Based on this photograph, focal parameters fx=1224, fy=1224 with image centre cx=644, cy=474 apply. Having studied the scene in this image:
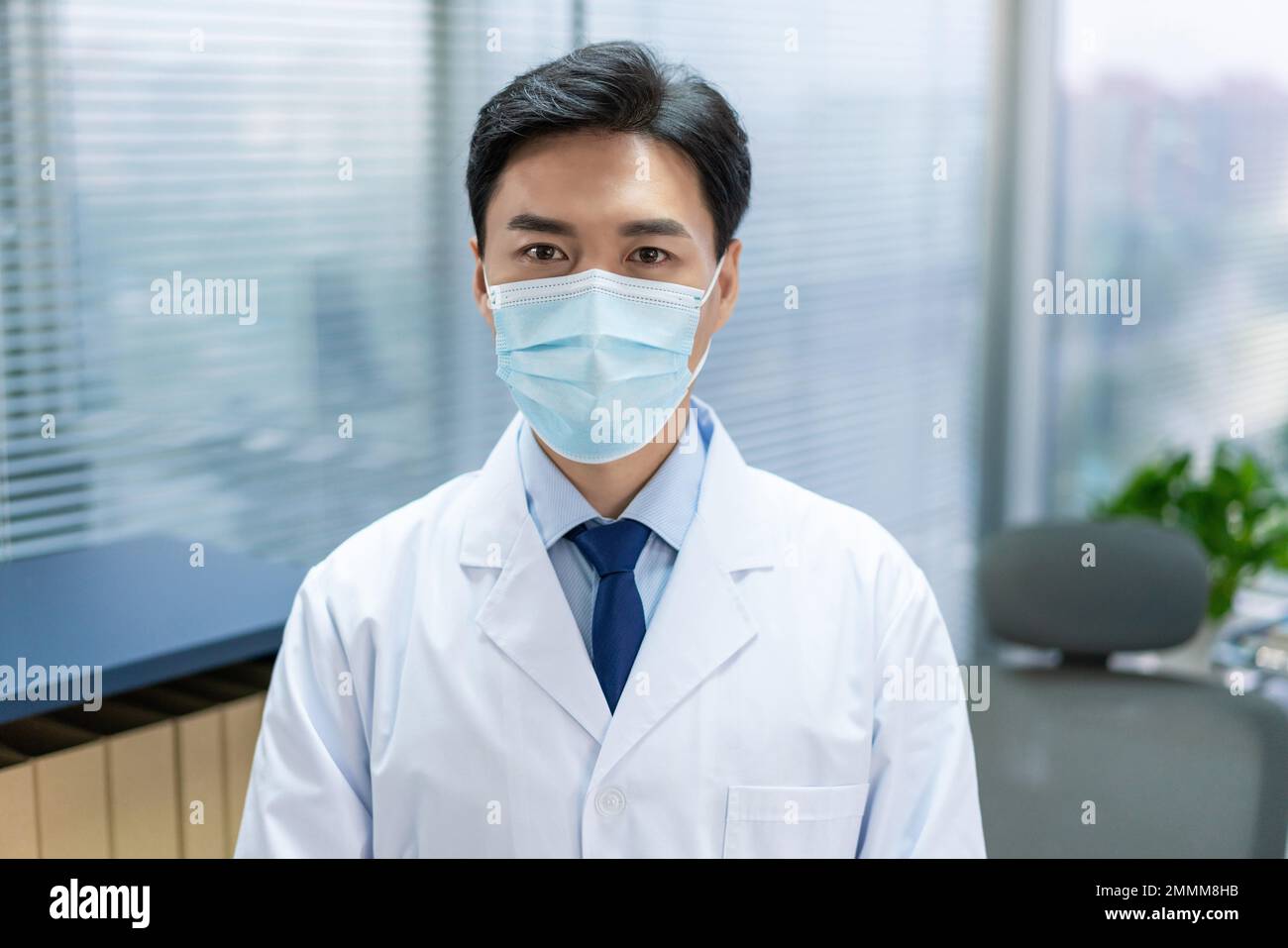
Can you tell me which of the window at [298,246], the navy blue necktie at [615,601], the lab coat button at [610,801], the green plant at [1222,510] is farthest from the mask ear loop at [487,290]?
the green plant at [1222,510]

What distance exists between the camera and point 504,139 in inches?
49.6

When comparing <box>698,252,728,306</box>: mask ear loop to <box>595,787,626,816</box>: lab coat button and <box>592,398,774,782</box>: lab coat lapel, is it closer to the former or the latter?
<box>592,398,774,782</box>: lab coat lapel

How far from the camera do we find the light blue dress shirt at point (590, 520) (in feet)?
4.37

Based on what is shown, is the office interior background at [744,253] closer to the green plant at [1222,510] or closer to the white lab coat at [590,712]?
the green plant at [1222,510]

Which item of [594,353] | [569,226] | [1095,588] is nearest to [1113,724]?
[1095,588]

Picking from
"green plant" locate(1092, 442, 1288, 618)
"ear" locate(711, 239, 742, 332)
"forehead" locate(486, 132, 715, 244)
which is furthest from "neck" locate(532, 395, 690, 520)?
"green plant" locate(1092, 442, 1288, 618)

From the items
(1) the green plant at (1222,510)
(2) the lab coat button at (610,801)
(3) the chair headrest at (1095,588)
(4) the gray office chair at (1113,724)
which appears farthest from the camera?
(1) the green plant at (1222,510)

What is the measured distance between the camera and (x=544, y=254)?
49.7 inches

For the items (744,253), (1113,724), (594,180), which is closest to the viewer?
(594,180)

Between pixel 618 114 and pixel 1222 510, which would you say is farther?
pixel 1222 510

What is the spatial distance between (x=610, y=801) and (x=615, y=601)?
0.21m

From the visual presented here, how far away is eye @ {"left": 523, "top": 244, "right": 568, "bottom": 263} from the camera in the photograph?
1.25 meters

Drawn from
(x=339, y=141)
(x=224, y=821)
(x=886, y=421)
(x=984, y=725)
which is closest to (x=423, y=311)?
(x=339, y=141)

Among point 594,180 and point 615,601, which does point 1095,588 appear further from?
point 594,180
